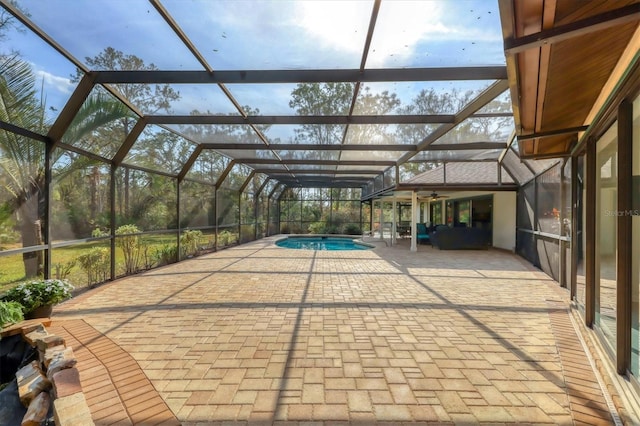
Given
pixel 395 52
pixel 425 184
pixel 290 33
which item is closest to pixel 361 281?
pixel 395 52

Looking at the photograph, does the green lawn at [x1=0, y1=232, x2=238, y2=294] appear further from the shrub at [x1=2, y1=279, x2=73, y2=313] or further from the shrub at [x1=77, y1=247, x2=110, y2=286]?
the shrub at [x1=2, y1=279, x2=73, y2=313]

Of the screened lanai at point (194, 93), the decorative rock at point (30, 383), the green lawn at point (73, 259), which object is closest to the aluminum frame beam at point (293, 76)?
the screened lanai at point (194, 93)

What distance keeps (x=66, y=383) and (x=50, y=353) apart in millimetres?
765

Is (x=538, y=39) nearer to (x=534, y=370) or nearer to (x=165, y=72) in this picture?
(x=534, y=370)

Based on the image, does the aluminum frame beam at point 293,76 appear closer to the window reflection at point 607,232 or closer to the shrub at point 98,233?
the window reflection at point 607,232

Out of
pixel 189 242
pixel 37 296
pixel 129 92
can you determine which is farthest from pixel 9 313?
pixel 189 242

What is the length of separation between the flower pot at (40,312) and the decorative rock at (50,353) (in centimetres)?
135

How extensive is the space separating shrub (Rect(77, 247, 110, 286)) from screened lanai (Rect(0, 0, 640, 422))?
0.03 m

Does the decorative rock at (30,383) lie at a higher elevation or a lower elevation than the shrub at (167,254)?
lower

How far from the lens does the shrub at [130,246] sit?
256 inches

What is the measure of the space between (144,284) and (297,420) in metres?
5.07

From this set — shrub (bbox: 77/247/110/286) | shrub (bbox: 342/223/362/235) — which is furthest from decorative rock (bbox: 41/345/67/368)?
shrub (bbox: 342/223/362/235)

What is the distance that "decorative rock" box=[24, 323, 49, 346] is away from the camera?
10.1 feet

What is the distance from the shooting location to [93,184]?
224 inches
